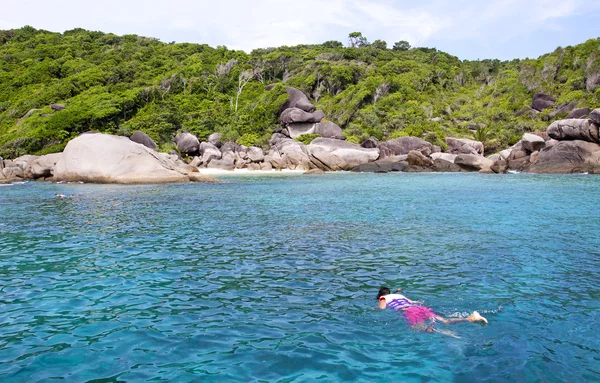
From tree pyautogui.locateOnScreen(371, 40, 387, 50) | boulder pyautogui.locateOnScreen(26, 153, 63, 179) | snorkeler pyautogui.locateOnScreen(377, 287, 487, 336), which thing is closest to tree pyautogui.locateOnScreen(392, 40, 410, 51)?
tree pyautogui.locateOnScreen(371, 40, 387, 50)

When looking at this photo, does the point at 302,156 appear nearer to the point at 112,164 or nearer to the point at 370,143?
the point at 370,143

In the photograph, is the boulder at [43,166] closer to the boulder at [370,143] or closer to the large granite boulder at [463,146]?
the boulder at [370,143]

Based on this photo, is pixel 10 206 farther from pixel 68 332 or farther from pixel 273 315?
pixel 273 315

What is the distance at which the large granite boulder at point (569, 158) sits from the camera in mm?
40344

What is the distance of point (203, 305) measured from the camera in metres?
7.57

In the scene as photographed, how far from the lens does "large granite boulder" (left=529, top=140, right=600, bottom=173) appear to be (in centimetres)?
4034

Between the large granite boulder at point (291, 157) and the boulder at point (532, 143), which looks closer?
the boulder at point (532, 143)

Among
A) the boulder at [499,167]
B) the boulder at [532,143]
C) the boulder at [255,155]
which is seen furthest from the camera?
the boulder at [255,155]

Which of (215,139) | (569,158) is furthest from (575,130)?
(215,139)

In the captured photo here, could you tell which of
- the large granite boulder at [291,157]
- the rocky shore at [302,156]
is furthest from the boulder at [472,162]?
the large granite boulder at [291,157]

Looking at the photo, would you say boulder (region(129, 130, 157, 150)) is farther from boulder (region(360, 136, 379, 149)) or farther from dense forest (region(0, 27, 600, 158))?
boulder (region(360, 136, 379, 149))

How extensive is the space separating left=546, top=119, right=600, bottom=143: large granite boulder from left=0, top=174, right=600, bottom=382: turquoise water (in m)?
29.1

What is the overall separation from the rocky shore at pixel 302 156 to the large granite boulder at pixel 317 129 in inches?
5.6

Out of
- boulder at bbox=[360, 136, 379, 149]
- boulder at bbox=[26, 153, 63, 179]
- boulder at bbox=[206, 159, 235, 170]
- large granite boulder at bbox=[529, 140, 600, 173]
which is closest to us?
boulder at bbox=[26, 153, 63, 179]
